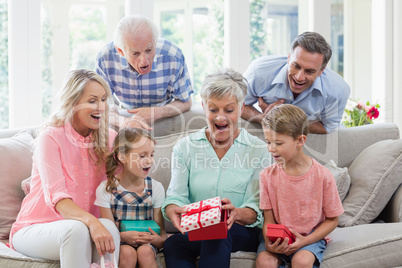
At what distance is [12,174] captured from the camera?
251cm

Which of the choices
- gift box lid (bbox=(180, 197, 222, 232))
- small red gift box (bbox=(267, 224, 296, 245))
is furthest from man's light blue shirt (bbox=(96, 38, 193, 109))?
small red gift box (bbox=(267, 224, 296, 245))

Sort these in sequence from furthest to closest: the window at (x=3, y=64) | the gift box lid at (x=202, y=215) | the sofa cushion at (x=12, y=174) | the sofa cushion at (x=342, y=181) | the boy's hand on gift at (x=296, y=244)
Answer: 1. the window at (x=3, y=64)
2. the sofa cushion at (x=342, y=181)
3. the sofa cushion at (x=12, y=174)
4. the boy's hand on gift at (x=296, y=244)
5. the gift box lid at (x=202, y=215)

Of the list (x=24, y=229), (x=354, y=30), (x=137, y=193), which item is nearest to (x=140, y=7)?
(x=137, y=193)

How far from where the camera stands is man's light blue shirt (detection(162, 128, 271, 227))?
7.70 ft

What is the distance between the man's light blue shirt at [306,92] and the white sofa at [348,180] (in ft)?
0.41

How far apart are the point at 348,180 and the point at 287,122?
651 mm

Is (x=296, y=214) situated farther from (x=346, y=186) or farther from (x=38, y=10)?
(x=38, y=10)

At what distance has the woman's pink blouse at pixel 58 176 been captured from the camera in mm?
2148

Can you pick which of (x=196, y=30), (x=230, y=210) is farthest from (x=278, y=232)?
(x=196, y=30)

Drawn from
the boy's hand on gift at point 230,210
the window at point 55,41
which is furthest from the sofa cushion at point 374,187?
the window at point 55,41

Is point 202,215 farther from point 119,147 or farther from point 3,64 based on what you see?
point 3,64

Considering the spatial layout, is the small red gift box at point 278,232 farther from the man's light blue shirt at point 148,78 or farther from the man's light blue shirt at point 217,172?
the man's light blue shirt at point 148,78

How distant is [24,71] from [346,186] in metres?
2.35

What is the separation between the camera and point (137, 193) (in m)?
2.32
